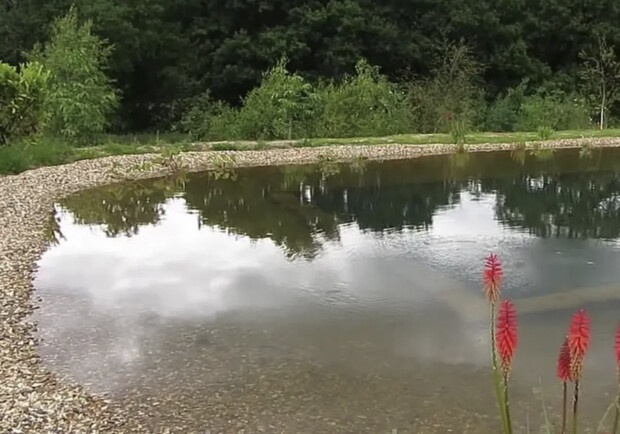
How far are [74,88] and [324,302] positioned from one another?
14.7 metres

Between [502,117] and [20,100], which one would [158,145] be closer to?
[20,100]

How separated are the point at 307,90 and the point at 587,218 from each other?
40.7 feet

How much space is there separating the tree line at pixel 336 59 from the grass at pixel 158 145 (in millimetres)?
1561

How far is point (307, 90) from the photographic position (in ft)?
70.1

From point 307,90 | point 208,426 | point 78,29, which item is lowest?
point 208,426

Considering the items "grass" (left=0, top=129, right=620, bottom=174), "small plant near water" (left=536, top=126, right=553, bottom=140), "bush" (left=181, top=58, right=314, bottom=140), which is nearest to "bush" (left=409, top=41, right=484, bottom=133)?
"grass" (left=0, top=129, right=620, bottom=174)

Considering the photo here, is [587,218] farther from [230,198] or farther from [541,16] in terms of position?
[541,16]

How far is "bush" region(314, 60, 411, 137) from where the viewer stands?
20594 millimetres

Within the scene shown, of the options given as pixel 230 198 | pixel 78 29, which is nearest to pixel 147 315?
pixel 230 198

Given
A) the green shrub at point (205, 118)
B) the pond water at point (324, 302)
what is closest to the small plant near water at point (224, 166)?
the pond water at point (324, 302)

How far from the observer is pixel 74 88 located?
19438mm

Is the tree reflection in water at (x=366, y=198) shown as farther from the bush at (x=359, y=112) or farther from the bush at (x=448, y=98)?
the bush at (x=448, y=98)

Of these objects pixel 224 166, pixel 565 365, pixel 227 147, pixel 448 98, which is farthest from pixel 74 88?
pixel 565 365

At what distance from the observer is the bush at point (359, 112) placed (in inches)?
811
